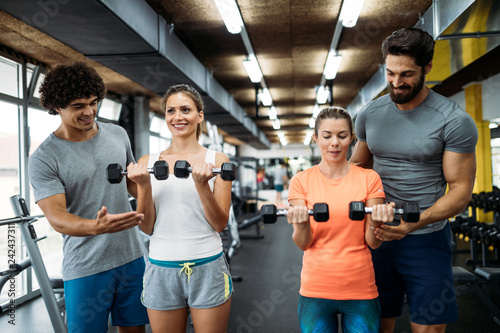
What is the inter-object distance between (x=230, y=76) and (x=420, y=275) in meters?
5.66

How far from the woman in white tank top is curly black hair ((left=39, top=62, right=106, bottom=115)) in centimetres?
34

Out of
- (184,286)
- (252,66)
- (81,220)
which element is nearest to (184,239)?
(184,286)

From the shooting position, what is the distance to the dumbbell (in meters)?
1.16

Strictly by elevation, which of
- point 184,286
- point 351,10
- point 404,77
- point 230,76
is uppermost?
point 230,76

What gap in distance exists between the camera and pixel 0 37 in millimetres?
3803

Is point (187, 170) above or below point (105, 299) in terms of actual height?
above

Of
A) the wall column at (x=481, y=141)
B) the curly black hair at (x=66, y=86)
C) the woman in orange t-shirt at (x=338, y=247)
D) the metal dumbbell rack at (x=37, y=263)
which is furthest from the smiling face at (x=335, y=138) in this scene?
the wall column at (x=481, y=141)

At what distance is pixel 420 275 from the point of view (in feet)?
4.75

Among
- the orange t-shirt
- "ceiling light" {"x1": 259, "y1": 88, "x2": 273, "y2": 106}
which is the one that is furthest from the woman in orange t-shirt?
"ceiling light" {"x1": 259, "y1": 88, "x2": 273, "y2": 106}

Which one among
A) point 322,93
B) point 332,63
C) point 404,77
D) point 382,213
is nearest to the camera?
point 382,213

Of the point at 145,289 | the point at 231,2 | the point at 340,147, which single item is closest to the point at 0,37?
the point at 231,2

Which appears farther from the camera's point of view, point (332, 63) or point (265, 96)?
point (265, 96)

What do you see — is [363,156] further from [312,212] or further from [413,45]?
[312,212]

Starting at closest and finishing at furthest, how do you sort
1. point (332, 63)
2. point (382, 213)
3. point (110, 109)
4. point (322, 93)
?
point (382, 213), point (332, 63), point (110, 109), point (322, 93)
